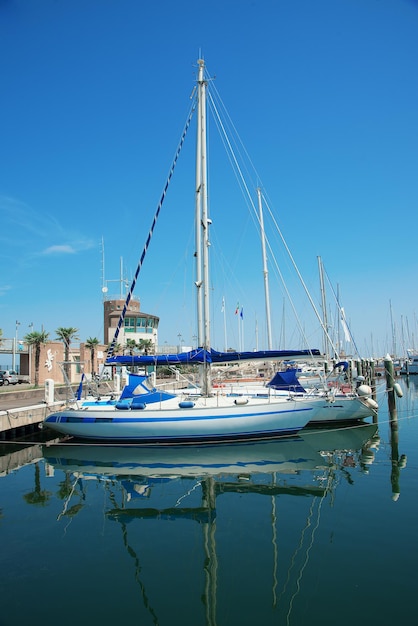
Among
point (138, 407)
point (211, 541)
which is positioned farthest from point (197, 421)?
point (211, 541)

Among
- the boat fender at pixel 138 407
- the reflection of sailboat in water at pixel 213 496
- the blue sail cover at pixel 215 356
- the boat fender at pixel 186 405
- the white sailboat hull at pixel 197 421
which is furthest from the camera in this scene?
the blue sail cover at pixel 215 356

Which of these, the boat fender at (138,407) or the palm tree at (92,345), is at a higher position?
the palm tree at (92,345)

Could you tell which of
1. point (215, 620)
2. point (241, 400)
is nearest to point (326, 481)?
point (241, 400)

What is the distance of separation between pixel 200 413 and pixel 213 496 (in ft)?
21.0

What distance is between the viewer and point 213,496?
12547mm

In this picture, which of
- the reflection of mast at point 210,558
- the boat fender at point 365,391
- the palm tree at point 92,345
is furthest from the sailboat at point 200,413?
the palm tree at point 92,345

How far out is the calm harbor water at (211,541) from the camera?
270 inches

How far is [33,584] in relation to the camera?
25.1ft

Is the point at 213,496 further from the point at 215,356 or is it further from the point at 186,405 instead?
the point at 215,356

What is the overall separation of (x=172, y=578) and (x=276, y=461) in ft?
31.4

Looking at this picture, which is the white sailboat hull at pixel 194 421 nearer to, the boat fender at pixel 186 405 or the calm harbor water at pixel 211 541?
the boat fender at pixel 186 405

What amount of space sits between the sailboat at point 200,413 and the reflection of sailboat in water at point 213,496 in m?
0.70

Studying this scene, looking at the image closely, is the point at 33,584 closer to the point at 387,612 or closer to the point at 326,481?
the point at 387,612

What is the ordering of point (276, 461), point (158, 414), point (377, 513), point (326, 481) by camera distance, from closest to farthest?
1. point (377, 513)
2. point (326, 481)
3. point (276, 461)
4. point (158, 414)
